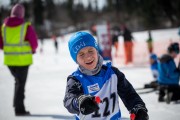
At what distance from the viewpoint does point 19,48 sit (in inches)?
186

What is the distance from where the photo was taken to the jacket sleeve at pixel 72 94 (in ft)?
6.41

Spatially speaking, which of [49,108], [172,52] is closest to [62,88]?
[49,108]

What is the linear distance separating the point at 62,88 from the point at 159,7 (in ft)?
134

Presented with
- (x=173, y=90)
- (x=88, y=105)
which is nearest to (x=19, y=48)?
(x=173, y=90)

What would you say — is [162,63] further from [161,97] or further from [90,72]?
[90,72]

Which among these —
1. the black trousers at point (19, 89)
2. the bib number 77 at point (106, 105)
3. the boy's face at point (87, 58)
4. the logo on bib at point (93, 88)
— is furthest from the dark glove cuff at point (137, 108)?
the black trousers at point (19, 89)

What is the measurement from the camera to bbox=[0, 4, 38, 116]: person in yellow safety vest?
4.58 meters

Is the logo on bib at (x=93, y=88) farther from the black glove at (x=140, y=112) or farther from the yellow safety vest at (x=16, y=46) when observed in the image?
the yellow safety vest at (x=16, y=46)

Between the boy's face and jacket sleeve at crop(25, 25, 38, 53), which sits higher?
jacket sleeve at crop(25, 25, 38, 53)

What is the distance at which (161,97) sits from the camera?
5.03 meters

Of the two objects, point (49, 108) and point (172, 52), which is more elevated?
point (172, 52)

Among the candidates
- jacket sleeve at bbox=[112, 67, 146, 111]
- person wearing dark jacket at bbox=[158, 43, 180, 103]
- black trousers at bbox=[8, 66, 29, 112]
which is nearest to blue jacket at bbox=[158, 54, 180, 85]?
person wearing dark jacket at bbox=[158, 43, 180, 103]

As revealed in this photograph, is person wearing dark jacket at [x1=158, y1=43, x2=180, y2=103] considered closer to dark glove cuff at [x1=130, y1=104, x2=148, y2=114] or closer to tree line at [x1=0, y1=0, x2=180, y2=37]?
dark glove cuff at [x1=130, y1=104, x2=148, y2=114]

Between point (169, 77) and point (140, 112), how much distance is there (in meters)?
3.16
